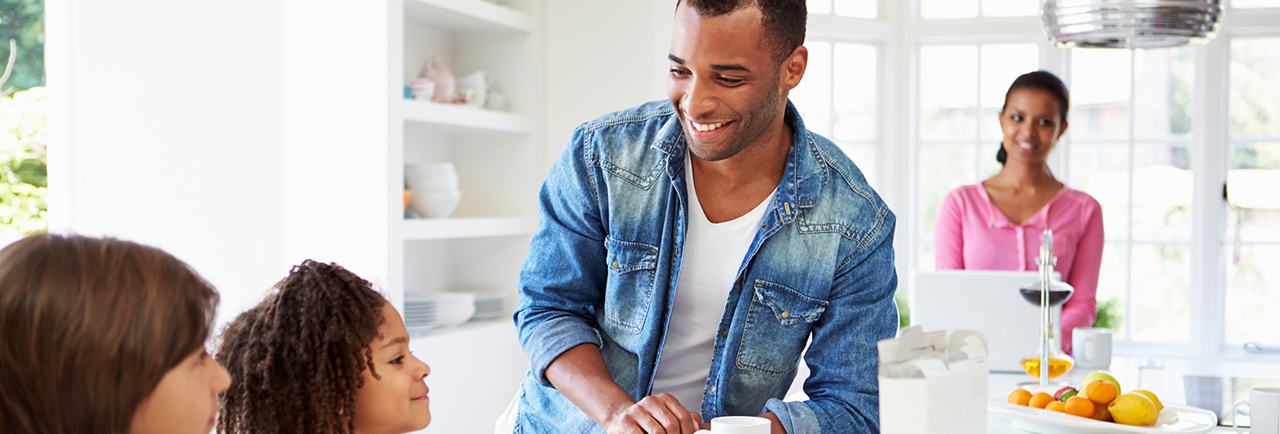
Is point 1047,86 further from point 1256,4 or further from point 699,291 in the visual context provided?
point 1256,4

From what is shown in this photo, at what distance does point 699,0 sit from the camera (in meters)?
1.21

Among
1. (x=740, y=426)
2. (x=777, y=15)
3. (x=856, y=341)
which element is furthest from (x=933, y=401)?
(x=777, y=15)

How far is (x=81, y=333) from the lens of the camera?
764 mm

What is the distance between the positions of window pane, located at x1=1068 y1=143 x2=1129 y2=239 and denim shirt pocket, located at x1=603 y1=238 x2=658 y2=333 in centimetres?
353

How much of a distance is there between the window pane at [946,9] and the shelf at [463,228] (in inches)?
88.6

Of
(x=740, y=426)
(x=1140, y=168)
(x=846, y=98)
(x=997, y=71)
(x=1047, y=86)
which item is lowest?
(x=740, y=426)

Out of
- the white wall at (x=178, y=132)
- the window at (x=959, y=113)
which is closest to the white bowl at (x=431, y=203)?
the white wall at (x=178, y=132)

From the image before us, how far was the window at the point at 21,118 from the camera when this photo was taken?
93.1 inches

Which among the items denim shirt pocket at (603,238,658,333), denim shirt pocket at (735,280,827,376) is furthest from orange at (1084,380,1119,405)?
denim shirt pocket at (603,238,658,333)

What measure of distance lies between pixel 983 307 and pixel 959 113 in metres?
2.48

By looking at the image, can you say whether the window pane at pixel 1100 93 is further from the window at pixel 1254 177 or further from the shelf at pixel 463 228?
the shelf at pixel 463 228

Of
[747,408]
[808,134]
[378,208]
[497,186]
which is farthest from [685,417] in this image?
[497,186]

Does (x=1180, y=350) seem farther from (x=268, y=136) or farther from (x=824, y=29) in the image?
(x=268, y=136)

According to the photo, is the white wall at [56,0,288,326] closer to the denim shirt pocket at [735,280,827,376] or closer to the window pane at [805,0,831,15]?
the denim shirt pocket at [735,280,827,376]
